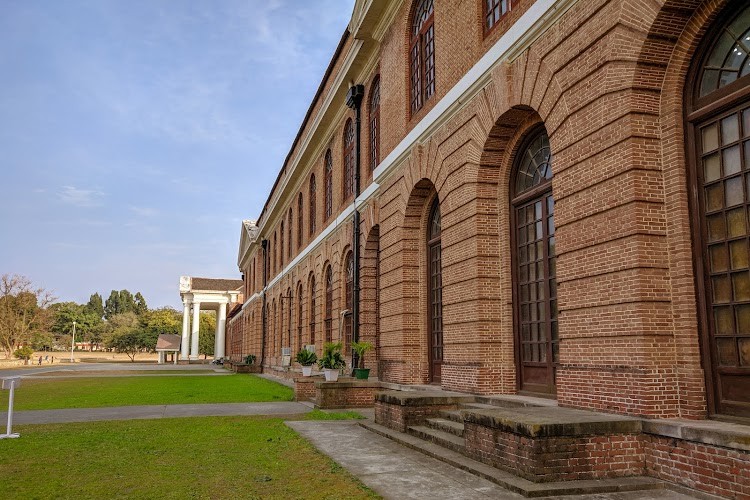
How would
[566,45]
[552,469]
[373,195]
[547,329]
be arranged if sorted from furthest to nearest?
[373,195] → [547,329] → [566,45] → [552,469]

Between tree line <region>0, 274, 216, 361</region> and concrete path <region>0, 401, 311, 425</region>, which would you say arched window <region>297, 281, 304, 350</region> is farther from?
tree line <region>0, 274, 216, 361</region>

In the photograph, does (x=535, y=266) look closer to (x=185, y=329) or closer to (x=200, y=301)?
(x=185, y=329)

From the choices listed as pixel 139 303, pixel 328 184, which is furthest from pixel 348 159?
pixel 139 303

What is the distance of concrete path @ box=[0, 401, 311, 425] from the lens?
523 inches

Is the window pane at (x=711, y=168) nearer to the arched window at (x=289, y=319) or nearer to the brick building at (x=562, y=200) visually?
the brick building at (x=562, y=200)

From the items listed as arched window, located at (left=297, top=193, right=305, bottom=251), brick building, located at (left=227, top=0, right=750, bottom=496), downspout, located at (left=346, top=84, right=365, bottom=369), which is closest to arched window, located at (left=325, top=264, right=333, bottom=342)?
downspout, located at (left=346, top=84, right=365, bottom=369)

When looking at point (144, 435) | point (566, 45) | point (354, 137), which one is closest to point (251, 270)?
point (354, 137)

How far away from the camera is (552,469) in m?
6.07

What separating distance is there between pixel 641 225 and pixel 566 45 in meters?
2.98

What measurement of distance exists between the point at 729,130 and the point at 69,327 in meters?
121

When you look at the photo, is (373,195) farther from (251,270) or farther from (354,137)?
(251,270)

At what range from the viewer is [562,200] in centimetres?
841

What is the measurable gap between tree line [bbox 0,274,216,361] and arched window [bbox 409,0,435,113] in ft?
194

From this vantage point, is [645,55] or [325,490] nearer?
[325,490]
